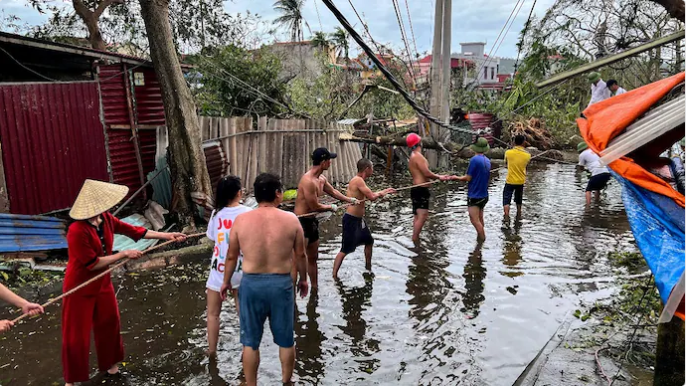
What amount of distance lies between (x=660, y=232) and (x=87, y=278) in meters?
4.51

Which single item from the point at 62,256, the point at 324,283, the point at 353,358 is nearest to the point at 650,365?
the point at 353,358

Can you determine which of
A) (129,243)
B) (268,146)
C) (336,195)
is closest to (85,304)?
(336,195)

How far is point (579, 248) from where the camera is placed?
871 centimetres

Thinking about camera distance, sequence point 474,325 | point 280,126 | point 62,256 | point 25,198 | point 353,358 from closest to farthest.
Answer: point 353,358, point 474,325, point 62,256, point 25,198, point 280,126

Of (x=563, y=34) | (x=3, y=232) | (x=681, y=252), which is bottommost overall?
(x=3, y=232)

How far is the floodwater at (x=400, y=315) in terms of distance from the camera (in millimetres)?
4977

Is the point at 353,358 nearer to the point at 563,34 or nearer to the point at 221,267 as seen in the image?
the point at 221,267

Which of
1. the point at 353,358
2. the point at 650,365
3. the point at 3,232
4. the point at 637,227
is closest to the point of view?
the point at 637,227

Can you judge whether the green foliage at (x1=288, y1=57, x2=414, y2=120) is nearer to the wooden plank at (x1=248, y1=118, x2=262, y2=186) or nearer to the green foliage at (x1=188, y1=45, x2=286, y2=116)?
the green foliage at (x1=188, y1=45, x2=286, y2=116)

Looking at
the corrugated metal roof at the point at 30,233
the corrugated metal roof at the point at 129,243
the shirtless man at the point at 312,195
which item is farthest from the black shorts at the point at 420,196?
the corrugated metal roof at the point at 30,233

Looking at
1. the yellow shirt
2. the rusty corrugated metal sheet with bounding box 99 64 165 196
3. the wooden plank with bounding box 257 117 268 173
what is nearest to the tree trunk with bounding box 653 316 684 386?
the yellow shirt

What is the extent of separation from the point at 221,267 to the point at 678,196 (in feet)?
12.3

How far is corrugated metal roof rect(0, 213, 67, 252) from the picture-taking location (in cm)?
717

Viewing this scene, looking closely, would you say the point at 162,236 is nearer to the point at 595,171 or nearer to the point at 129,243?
the point at 129,243
